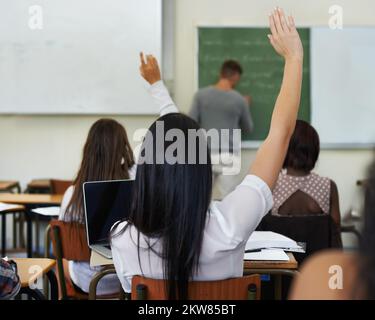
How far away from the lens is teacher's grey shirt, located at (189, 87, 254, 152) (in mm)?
5688

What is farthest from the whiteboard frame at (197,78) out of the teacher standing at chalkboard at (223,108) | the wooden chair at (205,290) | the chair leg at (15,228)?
the wooden chair at (205,290)

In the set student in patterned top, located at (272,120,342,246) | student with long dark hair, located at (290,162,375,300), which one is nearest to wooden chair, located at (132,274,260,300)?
student with long dark hair, located at (290,162,375,300)

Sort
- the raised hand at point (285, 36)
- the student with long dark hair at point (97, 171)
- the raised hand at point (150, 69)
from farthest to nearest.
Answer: the student with long dark hair at point (97, 171) → the raised hand at point (150, 69) → the raised hand at point (285, 36)

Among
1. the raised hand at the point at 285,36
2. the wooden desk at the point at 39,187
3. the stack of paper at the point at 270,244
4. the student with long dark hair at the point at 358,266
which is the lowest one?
the wooden desk at the point at 39,187

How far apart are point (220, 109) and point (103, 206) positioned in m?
3.14

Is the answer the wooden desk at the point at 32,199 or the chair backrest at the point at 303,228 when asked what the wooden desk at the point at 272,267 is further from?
the wooden desk at the point at 32,199

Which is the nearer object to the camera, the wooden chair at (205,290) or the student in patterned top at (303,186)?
the wooden chair at (205,290)

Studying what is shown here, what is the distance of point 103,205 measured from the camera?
8.82ft

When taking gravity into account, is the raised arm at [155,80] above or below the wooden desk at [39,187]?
above

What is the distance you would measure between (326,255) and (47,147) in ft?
17.0

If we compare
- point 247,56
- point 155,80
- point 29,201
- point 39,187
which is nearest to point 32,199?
point 29,201

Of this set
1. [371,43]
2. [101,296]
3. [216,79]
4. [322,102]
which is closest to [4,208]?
[101,296]

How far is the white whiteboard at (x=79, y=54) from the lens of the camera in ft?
18.6

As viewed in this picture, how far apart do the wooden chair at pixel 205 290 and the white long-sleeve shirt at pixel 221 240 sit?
4cm
